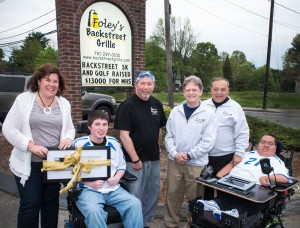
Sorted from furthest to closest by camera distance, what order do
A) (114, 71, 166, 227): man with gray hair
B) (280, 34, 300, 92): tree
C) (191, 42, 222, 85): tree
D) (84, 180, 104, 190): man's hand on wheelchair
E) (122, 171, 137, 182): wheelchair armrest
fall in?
(191, 42, 222, 85): tree → (280, 34, 300, 92): tree → (114, 71, 166, 227): man with gray hair → (122, 171, 137, 182): wheelchair armrest → (84, 180, 104, 190): man's hand on wheelchair

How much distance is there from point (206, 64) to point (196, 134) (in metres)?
55.8

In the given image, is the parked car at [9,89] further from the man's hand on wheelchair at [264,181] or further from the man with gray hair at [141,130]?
the man's hand on wheelchair at [264,181]

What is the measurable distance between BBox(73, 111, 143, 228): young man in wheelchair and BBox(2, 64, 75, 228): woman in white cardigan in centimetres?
27

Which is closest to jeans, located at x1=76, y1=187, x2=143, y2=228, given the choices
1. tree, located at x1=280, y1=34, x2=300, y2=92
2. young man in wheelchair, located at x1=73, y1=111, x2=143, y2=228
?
young man in wheelchair, located at x1=73, y1=111, x2=143, y2=228

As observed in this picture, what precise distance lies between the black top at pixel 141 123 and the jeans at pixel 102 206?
21.0 inches

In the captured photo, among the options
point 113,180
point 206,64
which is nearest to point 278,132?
point 113,180

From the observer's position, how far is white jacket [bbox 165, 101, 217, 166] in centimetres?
347

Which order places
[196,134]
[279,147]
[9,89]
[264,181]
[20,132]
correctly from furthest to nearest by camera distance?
[9,89]
[279,147]
[196,134]
[264,181]
[20,132]

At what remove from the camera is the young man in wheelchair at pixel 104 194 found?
2846 mm

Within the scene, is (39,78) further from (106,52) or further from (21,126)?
(106,52)

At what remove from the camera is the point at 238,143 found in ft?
12.0

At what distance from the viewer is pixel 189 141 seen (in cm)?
353

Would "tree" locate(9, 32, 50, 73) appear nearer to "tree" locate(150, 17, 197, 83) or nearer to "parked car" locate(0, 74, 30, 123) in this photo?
"tree" locate(150, 17, 197, 83)

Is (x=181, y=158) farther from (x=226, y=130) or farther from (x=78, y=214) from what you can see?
(x=78, y=214)
